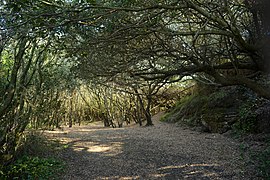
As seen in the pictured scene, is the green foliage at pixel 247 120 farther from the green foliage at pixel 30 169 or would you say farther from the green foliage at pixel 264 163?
the green foliage at pixel 30 169

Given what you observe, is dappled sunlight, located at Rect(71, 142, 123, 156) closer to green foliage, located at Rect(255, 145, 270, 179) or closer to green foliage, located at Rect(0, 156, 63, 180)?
green foliage, located at Rect(0, 156, 63, 180)

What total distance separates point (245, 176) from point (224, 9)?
277 cm

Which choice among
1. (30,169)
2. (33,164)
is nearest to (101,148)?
(33,164)

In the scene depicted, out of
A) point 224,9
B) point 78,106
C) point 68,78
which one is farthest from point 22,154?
point 78,106

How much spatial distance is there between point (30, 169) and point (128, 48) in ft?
9.32

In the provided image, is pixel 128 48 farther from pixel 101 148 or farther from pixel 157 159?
pixel 101 148

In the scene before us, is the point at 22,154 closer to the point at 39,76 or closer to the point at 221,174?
the point at 39,76

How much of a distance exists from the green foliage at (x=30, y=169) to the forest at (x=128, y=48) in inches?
3.3

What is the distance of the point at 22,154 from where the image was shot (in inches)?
209

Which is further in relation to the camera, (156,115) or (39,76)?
(156,115)

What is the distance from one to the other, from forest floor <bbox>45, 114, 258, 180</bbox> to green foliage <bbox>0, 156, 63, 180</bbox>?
27cm

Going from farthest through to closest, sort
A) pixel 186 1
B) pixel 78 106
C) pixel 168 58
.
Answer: pixel 78 106 → pixel 168 58 → pixel 186 1

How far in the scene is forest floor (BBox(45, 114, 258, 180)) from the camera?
4625mm

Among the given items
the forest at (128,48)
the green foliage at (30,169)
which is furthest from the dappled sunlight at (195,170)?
the green foliage at (30,169)
